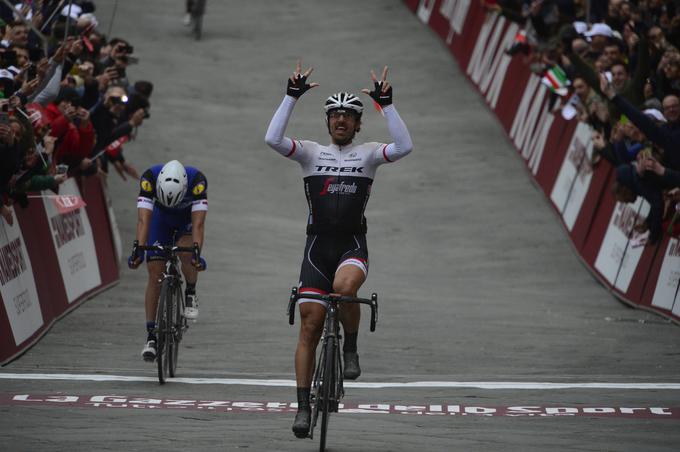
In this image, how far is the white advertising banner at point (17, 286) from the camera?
13.4 metres

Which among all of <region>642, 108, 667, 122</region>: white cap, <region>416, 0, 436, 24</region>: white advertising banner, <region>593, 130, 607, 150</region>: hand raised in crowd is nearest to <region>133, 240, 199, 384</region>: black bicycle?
Answer: <region>642, 108, 667, 122</region>: white cap

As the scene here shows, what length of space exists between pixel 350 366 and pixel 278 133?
1678 millimetres

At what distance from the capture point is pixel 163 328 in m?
12.6

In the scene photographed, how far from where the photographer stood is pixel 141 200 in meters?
12.9

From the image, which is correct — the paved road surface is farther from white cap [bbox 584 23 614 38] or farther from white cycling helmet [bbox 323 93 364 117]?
white cap [bbox 584 23 614 38]

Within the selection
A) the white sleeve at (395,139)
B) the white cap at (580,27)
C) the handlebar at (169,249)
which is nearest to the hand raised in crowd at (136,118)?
the handlebar at (169,249)

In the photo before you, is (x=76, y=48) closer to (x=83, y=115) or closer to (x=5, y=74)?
(x=83, y=115)

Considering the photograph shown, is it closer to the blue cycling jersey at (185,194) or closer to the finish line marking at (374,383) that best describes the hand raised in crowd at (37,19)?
the blue cycling jersey at (185,194)

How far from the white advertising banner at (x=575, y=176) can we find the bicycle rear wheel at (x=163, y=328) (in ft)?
29.3

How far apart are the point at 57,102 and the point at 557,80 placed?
25.5 feet

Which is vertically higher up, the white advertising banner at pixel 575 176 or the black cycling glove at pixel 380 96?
the black cycling glove at pixel 380 96

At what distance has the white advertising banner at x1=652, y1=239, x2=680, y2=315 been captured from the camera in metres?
15.5

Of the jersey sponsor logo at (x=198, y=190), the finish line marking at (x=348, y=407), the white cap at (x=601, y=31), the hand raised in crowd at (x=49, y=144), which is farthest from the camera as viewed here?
the white cap at (x=601, y=31)

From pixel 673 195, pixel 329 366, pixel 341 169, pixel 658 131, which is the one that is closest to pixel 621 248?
pixel 673 195
